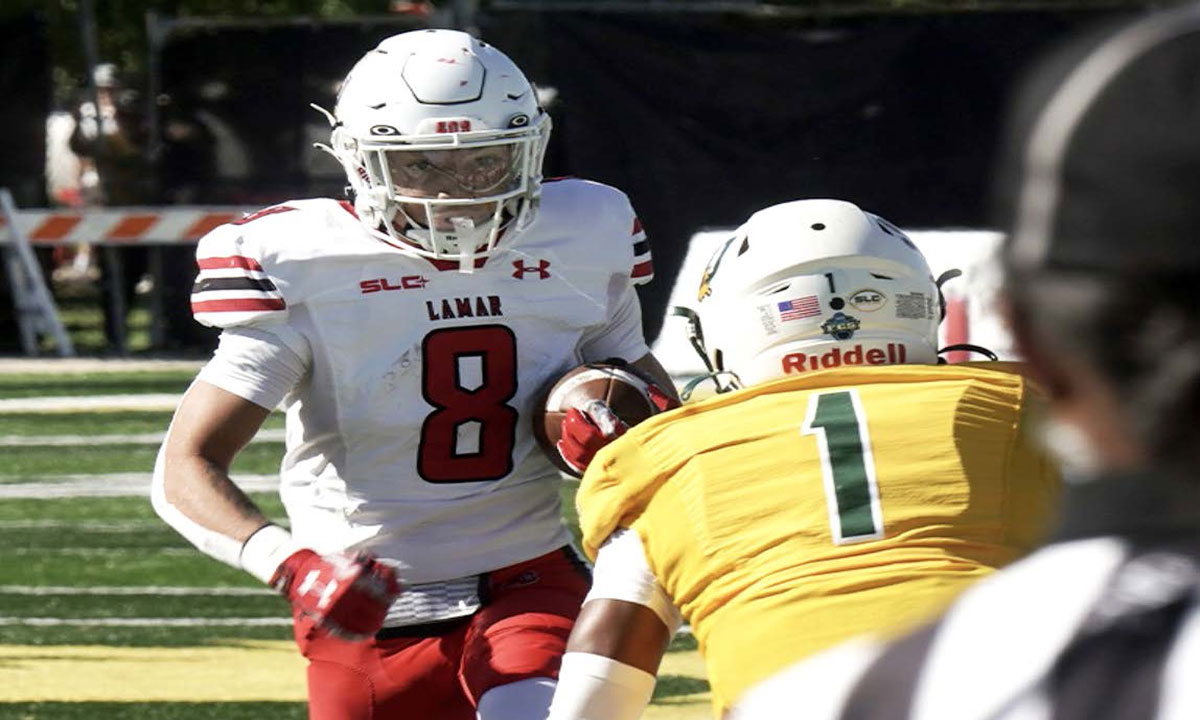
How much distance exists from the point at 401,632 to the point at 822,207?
98cm

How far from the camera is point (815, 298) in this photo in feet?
9.84

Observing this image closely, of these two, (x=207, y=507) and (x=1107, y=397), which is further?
(x=207, y=507)

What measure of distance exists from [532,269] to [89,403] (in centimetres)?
795

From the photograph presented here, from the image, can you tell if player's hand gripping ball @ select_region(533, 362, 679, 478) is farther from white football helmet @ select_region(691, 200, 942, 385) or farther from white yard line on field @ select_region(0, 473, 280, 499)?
white yard line on field @ select_region(0, 473, 280, 499)

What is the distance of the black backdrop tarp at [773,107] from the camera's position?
1173cm

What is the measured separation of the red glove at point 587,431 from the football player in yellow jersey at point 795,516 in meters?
0.63

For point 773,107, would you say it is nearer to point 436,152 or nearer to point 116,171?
point 116,171

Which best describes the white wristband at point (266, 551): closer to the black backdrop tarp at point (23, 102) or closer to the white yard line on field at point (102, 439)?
the white yard line on field at point (102, 439)

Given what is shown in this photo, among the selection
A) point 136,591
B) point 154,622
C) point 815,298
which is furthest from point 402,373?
point 136,591

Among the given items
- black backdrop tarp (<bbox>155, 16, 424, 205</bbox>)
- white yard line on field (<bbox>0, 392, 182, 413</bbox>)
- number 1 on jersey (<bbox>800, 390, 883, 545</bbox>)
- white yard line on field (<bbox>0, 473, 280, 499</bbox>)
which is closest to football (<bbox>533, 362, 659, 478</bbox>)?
number 1 on jersey (<bbox>800, 390, 883, 545</bbox>)

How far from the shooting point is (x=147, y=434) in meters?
10.4

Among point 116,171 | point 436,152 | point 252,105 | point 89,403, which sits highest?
point 436,152

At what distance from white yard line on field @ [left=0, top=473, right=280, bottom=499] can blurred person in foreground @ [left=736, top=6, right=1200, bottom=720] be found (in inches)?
304

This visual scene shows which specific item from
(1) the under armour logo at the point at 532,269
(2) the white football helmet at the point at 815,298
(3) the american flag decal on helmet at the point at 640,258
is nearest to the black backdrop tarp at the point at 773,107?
(3) the american flag decal on helmet at the point at 640,258
